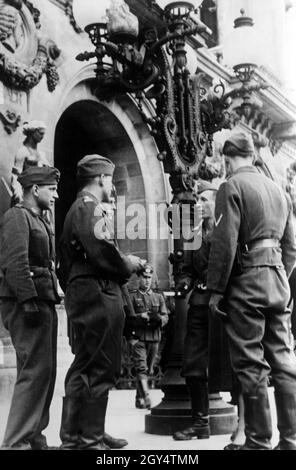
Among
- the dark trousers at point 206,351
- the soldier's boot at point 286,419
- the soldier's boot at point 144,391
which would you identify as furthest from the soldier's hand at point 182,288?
the soldier's boot at point 144,391

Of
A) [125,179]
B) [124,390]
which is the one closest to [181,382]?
[124,390]

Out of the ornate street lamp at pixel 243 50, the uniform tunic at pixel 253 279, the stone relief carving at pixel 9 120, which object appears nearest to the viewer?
the uniform tunic at pixel 253 279

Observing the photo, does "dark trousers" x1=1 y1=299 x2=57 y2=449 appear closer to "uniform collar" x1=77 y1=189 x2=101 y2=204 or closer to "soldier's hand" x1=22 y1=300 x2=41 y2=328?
"soldier's hand" x1=22 y1=300 x2=41 y2=328

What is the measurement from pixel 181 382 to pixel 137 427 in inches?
27.0

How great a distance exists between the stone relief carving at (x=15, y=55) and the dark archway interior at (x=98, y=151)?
2241 millimetres

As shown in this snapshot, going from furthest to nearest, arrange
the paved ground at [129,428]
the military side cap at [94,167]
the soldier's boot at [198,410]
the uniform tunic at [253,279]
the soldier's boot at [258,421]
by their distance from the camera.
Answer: the soldier's boot at [198,410]
the paved ground at [129,428]
the military side cap at [94,167]
the uniform tunic at [253,279]
the soldier's boot at [258,421]

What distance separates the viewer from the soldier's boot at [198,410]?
5.52 metres

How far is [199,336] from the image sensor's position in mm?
5738

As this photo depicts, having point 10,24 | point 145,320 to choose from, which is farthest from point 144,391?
point 10,24

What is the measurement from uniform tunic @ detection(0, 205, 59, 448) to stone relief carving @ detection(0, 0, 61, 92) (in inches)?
159

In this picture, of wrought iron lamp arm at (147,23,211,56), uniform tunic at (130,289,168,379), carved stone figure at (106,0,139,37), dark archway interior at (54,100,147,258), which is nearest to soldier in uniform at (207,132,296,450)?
wrought iron lamp arm at (147,23,211,56)

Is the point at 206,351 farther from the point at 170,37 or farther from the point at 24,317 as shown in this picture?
the point at 170,37

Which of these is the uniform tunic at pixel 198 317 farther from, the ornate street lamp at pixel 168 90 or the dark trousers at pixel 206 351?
the ornate street lamp at pixel 168 90

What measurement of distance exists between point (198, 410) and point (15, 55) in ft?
17.0
